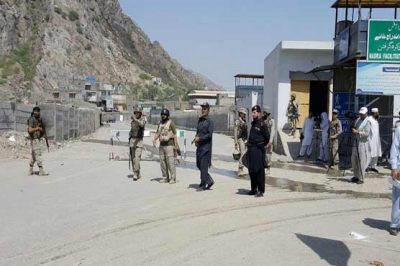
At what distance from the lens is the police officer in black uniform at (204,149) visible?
11469mm

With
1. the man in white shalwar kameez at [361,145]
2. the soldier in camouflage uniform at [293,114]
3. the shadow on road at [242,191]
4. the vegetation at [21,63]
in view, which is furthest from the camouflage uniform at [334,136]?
the vegetation at [21,63]

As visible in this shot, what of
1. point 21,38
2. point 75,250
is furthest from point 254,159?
point 21,38

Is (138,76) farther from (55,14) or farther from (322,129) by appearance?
(322,129)

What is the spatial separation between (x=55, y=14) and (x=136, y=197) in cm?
11908

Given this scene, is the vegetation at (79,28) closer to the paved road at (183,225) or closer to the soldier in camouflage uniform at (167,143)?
the paved road at (183,225)

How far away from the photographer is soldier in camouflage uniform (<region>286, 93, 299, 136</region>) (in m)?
22.0

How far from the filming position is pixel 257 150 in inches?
416

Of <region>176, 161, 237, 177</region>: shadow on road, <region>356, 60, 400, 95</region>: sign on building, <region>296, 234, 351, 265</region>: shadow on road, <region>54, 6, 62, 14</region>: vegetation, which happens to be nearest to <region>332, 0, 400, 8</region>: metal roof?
<region>356, 60, 400, 95</region>: sign on building

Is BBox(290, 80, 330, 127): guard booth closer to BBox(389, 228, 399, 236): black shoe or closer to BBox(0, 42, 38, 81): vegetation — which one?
BBox(389, 228, 399, 236): black shoe

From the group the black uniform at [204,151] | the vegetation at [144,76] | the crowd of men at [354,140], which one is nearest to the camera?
the black uniform at [204,151]

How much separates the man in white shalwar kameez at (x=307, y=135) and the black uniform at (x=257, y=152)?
808cm

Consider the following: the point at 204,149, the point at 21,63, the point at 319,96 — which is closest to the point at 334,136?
the point at 204,149

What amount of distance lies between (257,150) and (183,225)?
2.87 m

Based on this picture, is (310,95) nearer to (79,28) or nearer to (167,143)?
(167,143)
